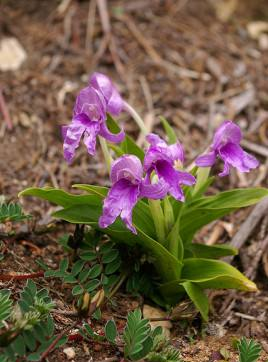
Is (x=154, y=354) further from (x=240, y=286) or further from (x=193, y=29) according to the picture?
(x=193, y=29)

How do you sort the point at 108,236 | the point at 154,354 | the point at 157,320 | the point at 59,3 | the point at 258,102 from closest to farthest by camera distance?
the point at 154,354
the point at 157,320
the point at 108,236
the point at 258,102
the point at 59,3

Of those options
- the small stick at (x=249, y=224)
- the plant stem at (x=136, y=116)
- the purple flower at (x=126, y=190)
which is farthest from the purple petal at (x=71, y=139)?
the small stick at (x=249, y=224)

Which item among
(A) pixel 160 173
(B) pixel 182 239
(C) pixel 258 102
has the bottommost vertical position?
(C) pixel 258 102

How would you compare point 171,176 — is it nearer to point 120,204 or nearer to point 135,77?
point 120,204

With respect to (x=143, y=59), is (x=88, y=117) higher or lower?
higher

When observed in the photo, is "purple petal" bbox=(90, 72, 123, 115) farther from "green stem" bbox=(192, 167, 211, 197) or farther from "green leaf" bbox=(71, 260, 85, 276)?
"green leaf" bbox=(71, 260, 85, 276)

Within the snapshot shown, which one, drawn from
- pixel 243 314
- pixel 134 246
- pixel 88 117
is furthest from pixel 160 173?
pixel 243 314

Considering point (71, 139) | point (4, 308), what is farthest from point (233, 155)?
point (4, 308)
